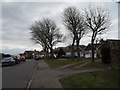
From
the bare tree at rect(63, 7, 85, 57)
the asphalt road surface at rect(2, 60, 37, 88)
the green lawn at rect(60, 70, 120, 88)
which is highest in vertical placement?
the bare tree at rect(63, 7, 85, 57)

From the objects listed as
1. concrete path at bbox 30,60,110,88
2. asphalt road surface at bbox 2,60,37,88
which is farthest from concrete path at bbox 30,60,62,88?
asphalt road surface at bbox 2,60,37,88

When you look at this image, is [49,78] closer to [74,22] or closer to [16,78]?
[16,78]

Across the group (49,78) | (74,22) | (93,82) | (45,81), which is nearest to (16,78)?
(49,78)

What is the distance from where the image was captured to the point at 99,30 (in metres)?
27.0

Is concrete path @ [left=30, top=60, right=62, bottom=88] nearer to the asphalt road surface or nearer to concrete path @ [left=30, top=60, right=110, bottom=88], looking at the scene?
concrete path @ [left=30, top=60, right=110, bottom=88]

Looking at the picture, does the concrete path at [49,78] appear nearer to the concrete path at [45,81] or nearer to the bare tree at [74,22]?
the concrete path at [45,81]

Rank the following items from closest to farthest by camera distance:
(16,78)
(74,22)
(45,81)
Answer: (45,81) → (16,78) → (74,22)

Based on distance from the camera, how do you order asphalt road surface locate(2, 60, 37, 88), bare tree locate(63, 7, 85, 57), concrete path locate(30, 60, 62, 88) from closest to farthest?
1. concrete path locate(30, 60, 62, 88)
2. asphalt road surface locate(2, 60, 37, 88)
3. bare tree locate(63, 7, 85, 57)

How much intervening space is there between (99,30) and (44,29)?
30.6 metres

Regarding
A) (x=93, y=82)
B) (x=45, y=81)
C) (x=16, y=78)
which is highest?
(x=93, y=82)

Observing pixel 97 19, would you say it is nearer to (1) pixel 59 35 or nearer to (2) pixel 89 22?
(2) pixel 89 22

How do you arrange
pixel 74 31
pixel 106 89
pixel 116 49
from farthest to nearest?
pixel 74 31 → pixel 116 49 → pixel 106 89

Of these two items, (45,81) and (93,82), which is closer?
(93,82)

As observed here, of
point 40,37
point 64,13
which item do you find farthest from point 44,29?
point 64,13
